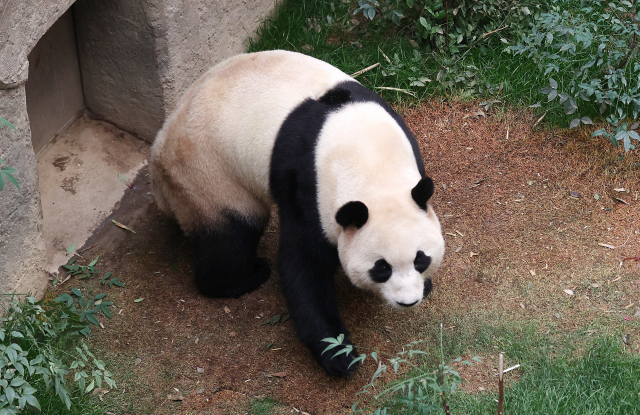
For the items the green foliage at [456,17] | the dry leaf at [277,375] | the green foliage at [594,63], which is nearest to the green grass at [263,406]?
the dry leaf at [277,375]

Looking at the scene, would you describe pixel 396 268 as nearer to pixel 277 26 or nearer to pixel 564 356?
pixel 564 356

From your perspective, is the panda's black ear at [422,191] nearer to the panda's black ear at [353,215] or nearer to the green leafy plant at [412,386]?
the panda's black ear at [353,215]

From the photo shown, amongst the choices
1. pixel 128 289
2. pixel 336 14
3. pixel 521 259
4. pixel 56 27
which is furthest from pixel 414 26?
pixel 128 289

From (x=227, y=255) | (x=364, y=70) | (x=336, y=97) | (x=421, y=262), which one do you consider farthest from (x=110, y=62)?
(x=421, y=262)

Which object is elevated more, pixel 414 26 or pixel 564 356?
pixel 414 26

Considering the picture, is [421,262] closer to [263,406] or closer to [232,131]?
[263,406]

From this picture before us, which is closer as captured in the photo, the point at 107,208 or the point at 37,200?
the point at 37,200

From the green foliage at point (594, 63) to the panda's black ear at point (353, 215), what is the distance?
7.80 feet

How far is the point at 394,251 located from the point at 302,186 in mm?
711

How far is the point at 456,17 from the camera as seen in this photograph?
546cm

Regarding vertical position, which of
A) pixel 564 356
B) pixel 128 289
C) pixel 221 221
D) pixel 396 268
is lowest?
pixel 128 289

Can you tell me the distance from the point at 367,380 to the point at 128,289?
→ 1.78 metres

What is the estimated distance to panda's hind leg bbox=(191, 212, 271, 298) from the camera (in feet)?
13.5

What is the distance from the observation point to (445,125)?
529 cm
